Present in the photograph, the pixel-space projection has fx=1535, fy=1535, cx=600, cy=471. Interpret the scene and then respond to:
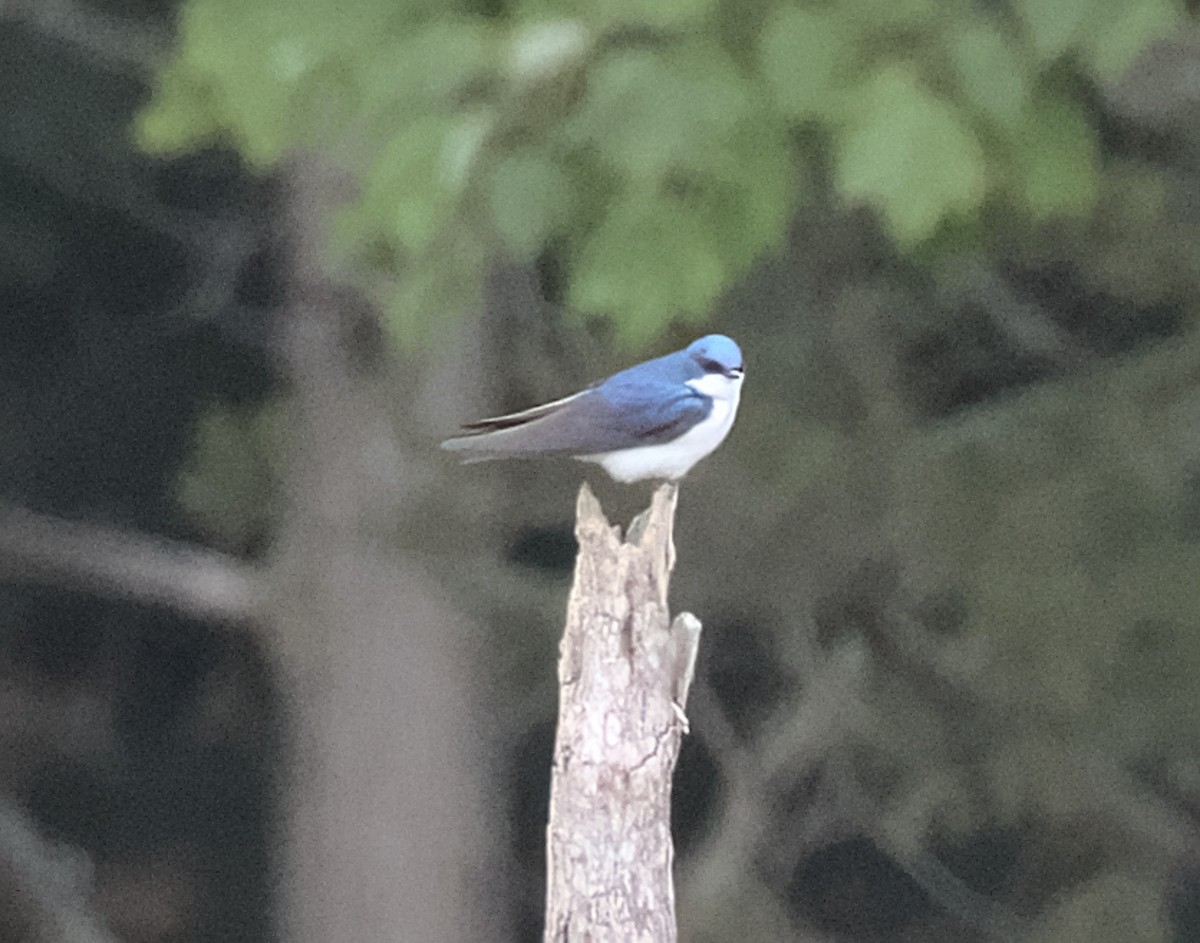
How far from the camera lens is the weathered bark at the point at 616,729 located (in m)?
1.69

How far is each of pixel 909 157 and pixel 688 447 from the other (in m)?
0.37

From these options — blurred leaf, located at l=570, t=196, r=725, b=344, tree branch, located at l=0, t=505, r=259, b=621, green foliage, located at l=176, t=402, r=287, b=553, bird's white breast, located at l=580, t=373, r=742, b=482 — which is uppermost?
green foliage, located at l=176, t=402, r=287, b=553

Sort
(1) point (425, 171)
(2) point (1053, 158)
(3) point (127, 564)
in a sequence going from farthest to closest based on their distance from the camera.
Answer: (3) point (127, 564) < (2) point (1053, 158) < (1) point (425, 171)

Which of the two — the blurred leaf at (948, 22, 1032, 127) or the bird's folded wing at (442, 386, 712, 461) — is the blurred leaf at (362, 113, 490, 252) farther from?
the blurred leaf at (948, 22, 1032, 127)

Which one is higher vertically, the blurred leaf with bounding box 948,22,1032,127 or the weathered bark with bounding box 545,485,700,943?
the blurred leaf with bounding box 948,22,1032,127

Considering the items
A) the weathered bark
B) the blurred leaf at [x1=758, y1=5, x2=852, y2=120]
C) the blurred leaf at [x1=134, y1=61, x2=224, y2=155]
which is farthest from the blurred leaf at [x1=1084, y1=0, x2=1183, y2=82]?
the blurred leaf at [x1=134, y1=61, x2=224, y2=155]

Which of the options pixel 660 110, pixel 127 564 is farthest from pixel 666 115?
pixel 127 564

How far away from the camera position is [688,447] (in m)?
1.63

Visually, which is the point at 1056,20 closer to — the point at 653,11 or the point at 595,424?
the point at 653,11

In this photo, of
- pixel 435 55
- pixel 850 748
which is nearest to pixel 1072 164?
pixel 435 55

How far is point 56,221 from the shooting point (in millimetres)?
3996

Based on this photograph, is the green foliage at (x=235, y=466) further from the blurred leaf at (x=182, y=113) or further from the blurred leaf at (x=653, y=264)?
the blurred leaf at (x=653, y=264)

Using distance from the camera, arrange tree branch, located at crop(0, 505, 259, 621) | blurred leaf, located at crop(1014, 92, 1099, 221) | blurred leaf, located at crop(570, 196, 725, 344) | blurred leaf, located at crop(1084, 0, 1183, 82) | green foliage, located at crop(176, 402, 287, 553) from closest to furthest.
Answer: blurred leaf, located at crop(1084, 0, 1183, 82), blurred leaf, located at crop(570, 196, 725, 344), blurred leaf, located at crop(1014, 92, 1099, 221), tree branch, located at crop(0, 505, 259, 621), green foliage, located at crop(176, 402, 287, 553)

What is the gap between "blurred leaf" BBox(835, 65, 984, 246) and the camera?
1563 mm
